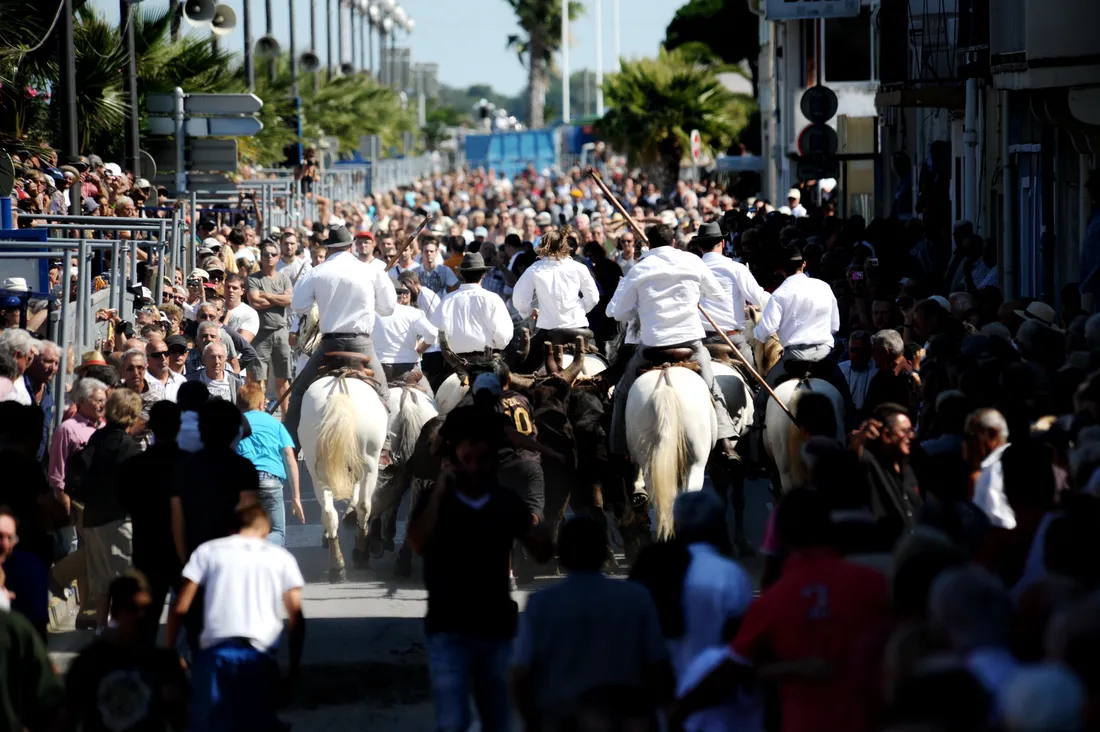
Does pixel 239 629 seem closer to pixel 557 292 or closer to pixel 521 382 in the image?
pixel 521 382

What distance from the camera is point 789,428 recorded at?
510 inches

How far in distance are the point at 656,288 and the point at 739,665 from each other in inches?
260

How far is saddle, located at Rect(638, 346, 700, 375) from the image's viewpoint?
12.8 metres

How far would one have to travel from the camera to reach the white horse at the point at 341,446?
43.3 ft

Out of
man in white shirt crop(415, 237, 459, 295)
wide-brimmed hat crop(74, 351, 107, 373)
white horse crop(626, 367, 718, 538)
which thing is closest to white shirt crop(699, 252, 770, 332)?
white horse crop(626, 367, 718, 538)

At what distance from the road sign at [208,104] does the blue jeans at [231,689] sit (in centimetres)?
1596

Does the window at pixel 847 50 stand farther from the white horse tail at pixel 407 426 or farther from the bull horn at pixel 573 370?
the white horse tail at pixel 407 426

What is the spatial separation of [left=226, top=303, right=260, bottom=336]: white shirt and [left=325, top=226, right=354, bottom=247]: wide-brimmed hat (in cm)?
367

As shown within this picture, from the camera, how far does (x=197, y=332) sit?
15.6 metres

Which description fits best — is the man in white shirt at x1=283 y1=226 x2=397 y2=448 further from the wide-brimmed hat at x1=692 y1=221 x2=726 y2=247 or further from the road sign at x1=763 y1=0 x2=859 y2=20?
the road sign at x1=763 y1=0 x2=859 y2=20

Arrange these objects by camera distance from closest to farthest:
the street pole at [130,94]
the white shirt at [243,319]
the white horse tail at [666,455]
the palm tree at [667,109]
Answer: the white horse tail at [666,455]
the white shirt at [243,319]
the street pole at [130,94]
the palm tree at [667,109]

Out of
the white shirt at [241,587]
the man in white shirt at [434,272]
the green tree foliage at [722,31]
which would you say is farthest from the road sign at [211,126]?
the green tree foliage at [722,31]

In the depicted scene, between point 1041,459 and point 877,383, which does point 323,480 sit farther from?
point 1041,459

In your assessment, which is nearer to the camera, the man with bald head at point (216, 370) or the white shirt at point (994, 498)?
the white shirt at point (994, 498)
